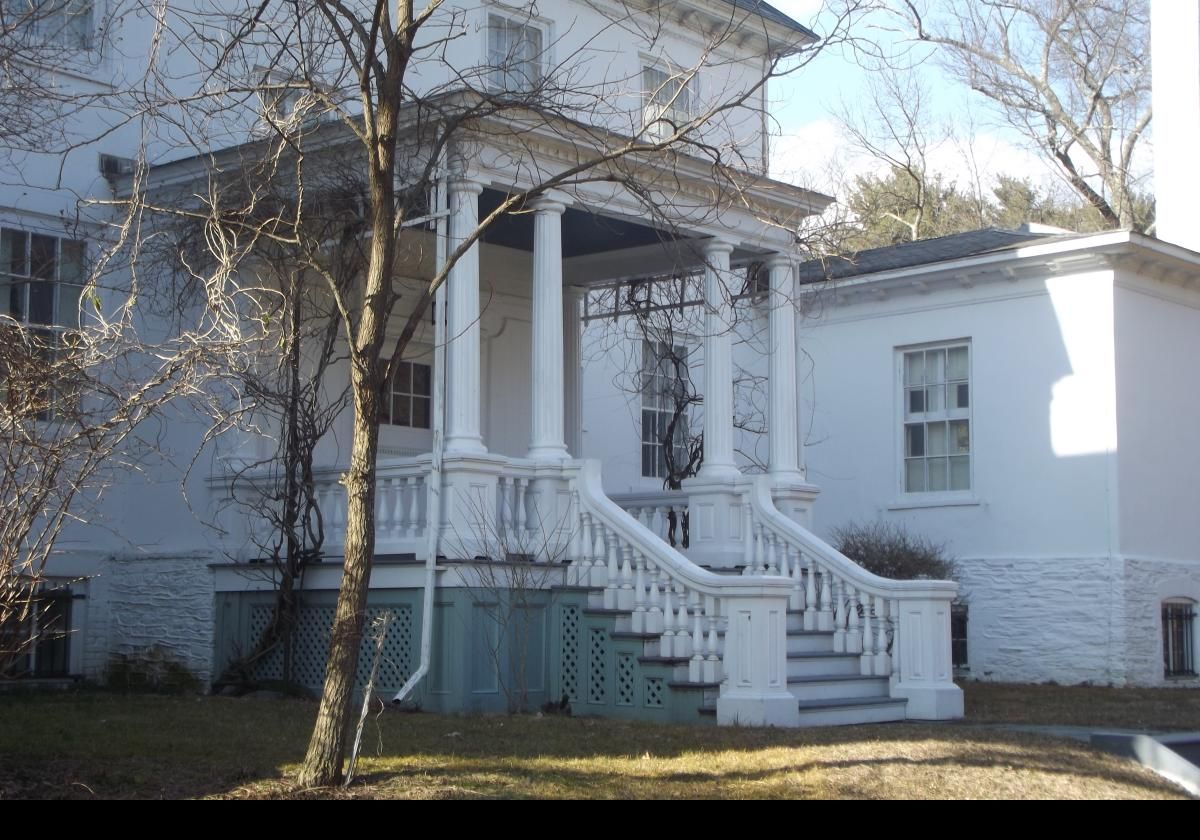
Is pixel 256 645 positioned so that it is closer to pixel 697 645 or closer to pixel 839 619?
pixel 697 645

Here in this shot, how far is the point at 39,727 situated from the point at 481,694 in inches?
131

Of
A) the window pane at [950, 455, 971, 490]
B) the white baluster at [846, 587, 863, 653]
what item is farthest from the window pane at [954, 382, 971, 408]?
the white baluster at [846, 587, 863, 653]

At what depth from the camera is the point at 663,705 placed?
36.2 feet

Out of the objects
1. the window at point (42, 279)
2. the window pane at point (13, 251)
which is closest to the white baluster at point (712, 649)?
the window at point (42, 279)

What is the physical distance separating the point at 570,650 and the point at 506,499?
1326mm

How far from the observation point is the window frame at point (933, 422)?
59.7ft

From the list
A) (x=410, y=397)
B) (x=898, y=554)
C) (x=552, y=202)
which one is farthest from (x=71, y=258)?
(x=898, y=554)

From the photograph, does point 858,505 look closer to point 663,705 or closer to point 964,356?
point 964,356

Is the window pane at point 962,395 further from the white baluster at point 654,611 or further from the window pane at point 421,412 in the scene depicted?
the white baluster at point 654,611

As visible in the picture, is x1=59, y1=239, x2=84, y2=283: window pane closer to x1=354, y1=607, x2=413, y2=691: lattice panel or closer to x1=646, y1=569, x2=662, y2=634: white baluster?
x1=354, y1=607, x2=413, y2=691: lattice panel

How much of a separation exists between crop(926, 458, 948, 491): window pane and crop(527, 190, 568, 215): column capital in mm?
8049

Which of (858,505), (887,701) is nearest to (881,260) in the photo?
(858,505)

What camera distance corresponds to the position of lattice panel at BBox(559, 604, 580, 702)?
11.7 meters

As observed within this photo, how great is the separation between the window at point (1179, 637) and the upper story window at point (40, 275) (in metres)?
12.4
